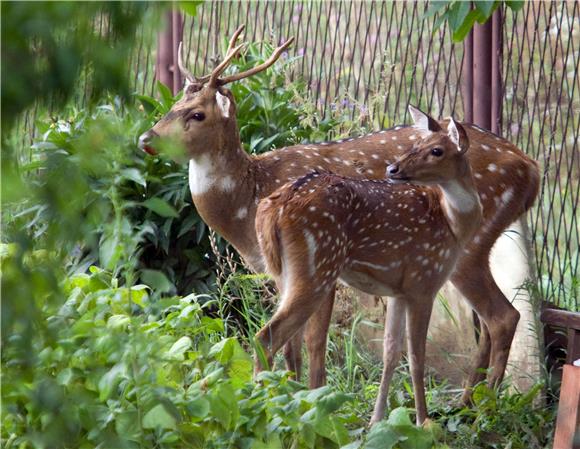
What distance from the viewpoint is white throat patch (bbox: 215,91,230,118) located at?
5504mm

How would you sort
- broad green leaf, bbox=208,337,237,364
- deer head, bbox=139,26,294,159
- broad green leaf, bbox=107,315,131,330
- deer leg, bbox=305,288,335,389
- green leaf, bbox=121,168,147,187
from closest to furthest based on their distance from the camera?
1. green leaf, bbox=121,168,147,187
2. broad green leaf, bbox=107,315,131,330
3. broad green leaf, bbox=208,337,237,364
4. deer leg, bbox=305,288,335,389
5. deer head, bbox=139,26,294,159

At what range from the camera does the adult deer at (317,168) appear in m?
5.48

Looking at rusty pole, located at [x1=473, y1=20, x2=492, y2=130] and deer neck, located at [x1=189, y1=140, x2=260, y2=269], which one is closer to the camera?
deer neck, located at [x1=189, y1=140, x2=260, y2=269]

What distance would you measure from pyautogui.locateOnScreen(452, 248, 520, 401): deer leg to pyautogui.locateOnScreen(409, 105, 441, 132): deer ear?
0.82 metres

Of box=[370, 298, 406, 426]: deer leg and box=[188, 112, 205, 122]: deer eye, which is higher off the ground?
box=[188, 112, 205, 122]: deer eye

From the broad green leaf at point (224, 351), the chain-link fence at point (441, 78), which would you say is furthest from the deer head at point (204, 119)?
the broad green leaf at point (224, 351)

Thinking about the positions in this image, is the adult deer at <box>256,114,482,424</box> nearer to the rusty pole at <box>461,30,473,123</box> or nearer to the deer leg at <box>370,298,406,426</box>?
the deer leg at <box>370,298,406,426</box>

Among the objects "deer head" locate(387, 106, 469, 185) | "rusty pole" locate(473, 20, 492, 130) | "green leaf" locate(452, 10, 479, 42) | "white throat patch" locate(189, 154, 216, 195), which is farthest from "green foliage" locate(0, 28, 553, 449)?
"green leaf" locate(452, 10, 479, 42)

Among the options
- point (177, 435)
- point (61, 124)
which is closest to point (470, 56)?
point (61, 124)

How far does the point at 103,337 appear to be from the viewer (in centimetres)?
343

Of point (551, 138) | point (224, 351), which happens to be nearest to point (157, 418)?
point (224, 351)

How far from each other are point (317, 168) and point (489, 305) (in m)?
1.06

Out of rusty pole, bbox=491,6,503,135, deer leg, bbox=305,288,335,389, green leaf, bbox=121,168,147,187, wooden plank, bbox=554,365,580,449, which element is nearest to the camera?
green leaf, bbox=121,168,147,187

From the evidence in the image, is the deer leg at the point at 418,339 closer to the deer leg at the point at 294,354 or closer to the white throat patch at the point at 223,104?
Result: the deer leg at the point at 294,354
